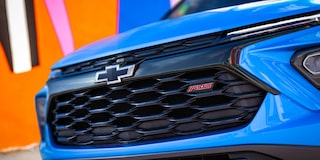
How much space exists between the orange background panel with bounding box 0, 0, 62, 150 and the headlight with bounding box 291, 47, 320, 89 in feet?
13.9

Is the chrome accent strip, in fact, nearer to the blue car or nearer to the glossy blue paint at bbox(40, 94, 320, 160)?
the blue car

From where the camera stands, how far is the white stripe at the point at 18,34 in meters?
5.21

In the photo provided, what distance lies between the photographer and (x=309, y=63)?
5.11 ft

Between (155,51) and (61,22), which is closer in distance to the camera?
(155,51)

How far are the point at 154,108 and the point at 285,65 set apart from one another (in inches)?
25.3

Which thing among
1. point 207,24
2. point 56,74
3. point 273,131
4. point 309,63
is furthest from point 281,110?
point 56,74

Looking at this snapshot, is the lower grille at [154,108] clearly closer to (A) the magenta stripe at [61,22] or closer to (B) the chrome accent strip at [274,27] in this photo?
(B) the chrome accent strip at [274,27]

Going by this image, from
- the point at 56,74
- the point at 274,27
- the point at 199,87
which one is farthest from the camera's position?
the point at 56,74

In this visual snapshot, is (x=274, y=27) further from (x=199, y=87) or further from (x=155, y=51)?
(x=155, y=51)

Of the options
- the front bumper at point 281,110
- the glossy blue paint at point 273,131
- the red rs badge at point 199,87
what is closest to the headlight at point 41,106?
A: the glossy blue paint at point 273,131

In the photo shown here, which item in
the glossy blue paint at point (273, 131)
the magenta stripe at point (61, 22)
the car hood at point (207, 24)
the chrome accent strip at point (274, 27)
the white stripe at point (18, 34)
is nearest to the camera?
the glossy blue paint at point (273, 131)

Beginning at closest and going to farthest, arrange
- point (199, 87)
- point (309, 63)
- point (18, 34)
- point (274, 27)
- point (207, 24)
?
point (309, 63) < point (274, 27) < point (199, 87) < point (207, 24) < point (18, 34)

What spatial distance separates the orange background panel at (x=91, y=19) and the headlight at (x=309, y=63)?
4.10 metres

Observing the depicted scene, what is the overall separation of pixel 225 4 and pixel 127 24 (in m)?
3.08
